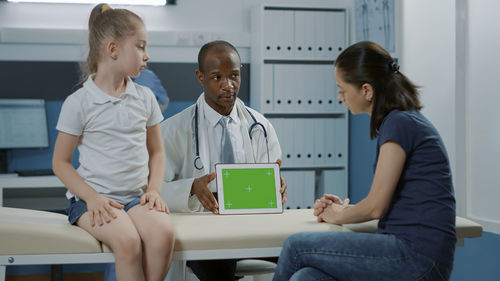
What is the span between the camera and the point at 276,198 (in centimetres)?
161

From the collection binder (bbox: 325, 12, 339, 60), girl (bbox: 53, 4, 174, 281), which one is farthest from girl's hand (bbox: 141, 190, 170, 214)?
binder (bbox: 325, 12, 339, 60)

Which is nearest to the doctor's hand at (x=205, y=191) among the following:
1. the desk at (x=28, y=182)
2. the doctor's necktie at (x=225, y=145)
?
the doctor's necktie at (x=225, y=145)

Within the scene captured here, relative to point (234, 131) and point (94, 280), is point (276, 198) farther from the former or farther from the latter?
point (94, 280)

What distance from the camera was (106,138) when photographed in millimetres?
1413

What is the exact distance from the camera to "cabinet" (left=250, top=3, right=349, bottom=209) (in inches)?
Result: 137

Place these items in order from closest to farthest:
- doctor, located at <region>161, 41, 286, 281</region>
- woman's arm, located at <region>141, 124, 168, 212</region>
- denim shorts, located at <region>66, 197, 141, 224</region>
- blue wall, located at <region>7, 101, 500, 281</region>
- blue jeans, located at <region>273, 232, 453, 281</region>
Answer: blue jeans, located at <region>273, 232, 453, 281</region> → denim shorts, located at <region>66, 197, 141, 224</region> → woman's arm, located at <region>141, 124, 168, 212</region> → doctor, located at <region>161, 41, 286, 281</region> → blue wall, located at <region>7, 101, 500, 281</region>

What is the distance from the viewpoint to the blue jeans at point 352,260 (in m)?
1.22

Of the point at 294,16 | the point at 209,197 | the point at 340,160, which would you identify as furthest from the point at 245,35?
the point at 209,197

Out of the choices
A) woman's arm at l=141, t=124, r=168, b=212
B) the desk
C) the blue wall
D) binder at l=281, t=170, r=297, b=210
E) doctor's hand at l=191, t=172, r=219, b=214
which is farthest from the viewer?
binder at l=281, t=170, r=297, b=210

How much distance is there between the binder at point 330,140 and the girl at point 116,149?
83.1 inches

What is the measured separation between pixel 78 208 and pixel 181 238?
11.2 inches

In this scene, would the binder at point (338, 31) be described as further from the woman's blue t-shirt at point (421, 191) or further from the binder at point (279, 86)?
the woman's blue t-shirt at point (421, 191)

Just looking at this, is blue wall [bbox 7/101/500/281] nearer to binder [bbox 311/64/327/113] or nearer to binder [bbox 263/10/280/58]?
binder [bbox 311/64/327/113]

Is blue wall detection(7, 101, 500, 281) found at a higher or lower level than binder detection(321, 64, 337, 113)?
lower
